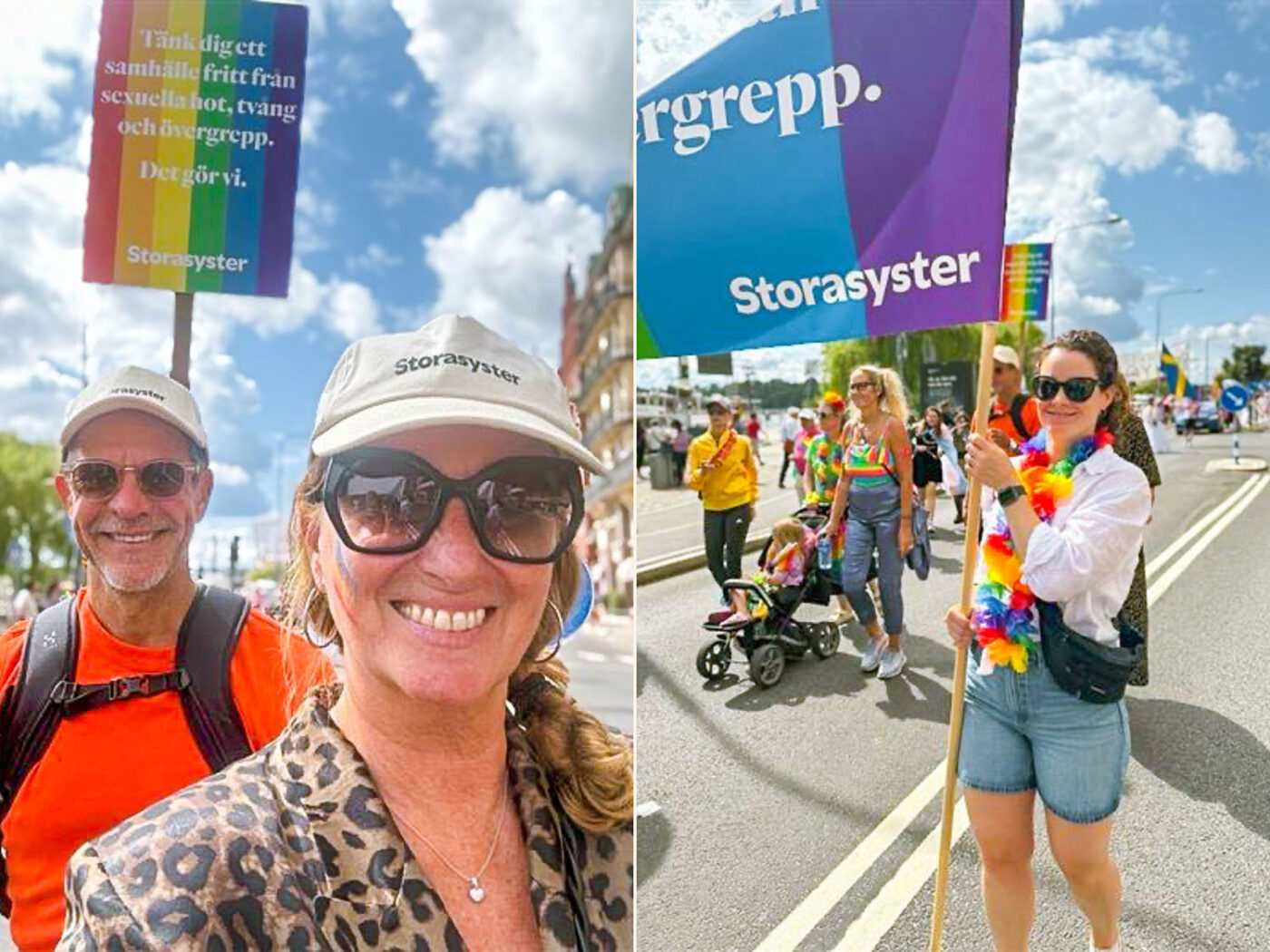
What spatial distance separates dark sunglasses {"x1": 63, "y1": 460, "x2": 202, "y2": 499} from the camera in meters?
0.95

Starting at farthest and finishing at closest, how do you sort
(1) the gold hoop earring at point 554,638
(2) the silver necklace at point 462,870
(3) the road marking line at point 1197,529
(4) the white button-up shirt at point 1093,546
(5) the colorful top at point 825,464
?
(5) the colorful top at point 825,464 → (3) the road marking line at point 1197,529 → (4) the white button-up shirt at point 1093,546 → (1) the gold hoop earring at point 554,638 → (2) the silver necklace at point 462,870

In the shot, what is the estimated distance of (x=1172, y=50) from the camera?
1.57m

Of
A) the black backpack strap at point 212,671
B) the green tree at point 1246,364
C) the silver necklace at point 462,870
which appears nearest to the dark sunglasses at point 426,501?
the silver necklace at point 462,870

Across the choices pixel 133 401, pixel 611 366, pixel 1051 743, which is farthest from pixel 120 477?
pixel 1051 743

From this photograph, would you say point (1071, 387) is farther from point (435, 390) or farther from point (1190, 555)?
point (435, 390)

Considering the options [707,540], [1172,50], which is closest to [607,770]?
[707,540]

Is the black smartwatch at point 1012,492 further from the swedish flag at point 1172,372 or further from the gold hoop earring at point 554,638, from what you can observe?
the gold hoop earring at point 554,638

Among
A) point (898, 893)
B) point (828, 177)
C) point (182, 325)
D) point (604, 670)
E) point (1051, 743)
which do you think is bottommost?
point (604, 670)

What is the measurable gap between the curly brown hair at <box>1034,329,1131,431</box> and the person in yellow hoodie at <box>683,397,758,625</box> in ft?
1.64

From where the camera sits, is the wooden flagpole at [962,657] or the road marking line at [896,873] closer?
the wooden flagpole at [962,657]

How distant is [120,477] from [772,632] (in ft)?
3.60

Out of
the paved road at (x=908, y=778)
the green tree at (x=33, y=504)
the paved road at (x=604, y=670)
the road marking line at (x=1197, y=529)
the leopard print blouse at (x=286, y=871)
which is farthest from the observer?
the paved road at (x=604, y=670)

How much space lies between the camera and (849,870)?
1635mm

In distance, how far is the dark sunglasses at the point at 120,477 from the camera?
3.11 ft
